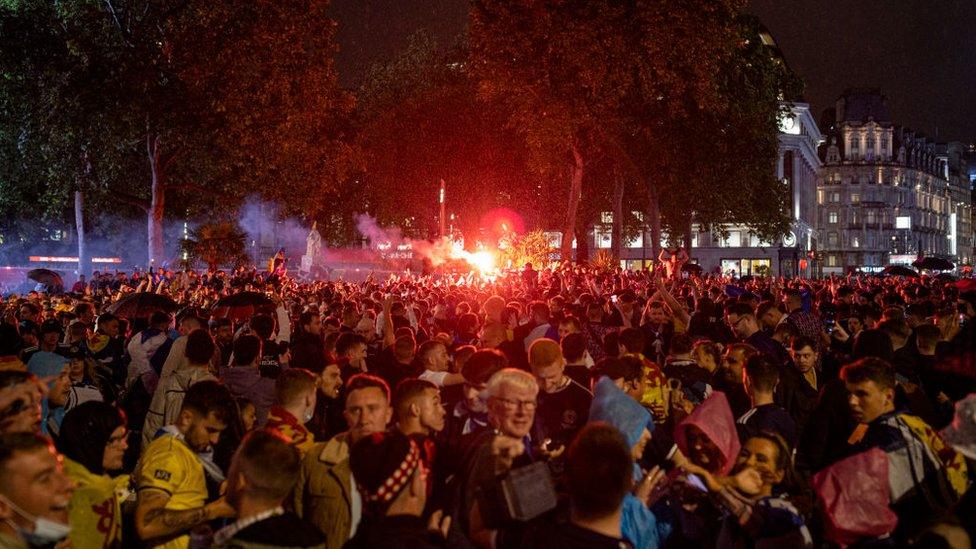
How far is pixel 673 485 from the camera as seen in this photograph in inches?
156

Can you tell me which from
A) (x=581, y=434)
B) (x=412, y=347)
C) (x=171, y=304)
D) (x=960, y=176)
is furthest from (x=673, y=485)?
(x=960, y=176)

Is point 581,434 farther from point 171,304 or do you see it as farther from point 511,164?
point 511,164

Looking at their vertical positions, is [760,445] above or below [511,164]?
below

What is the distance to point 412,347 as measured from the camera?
766 cm

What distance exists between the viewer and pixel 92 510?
154 inches

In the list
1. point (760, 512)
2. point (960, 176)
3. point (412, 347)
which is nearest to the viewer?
point (760, 512)

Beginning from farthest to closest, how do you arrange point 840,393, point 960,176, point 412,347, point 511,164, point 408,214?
point 960,176
point 408,214
point 511,164
point 412,347
point 840,393

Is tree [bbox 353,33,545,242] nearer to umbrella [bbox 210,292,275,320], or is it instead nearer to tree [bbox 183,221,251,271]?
tree [bbox 183,221,251,271]

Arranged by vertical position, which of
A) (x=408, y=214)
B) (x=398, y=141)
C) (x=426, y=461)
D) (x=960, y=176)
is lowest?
(x=426, y=461)

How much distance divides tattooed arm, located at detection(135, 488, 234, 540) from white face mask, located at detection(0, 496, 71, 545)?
3.08 ft

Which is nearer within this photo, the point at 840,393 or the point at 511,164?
the point at 840,393

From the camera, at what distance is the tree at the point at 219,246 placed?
144 feet

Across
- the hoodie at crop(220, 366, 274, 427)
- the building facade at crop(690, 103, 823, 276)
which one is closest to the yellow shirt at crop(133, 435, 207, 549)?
the hoodie at crop(220, 366, 274, 427)

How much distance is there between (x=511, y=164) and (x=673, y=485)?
43.6 meters
